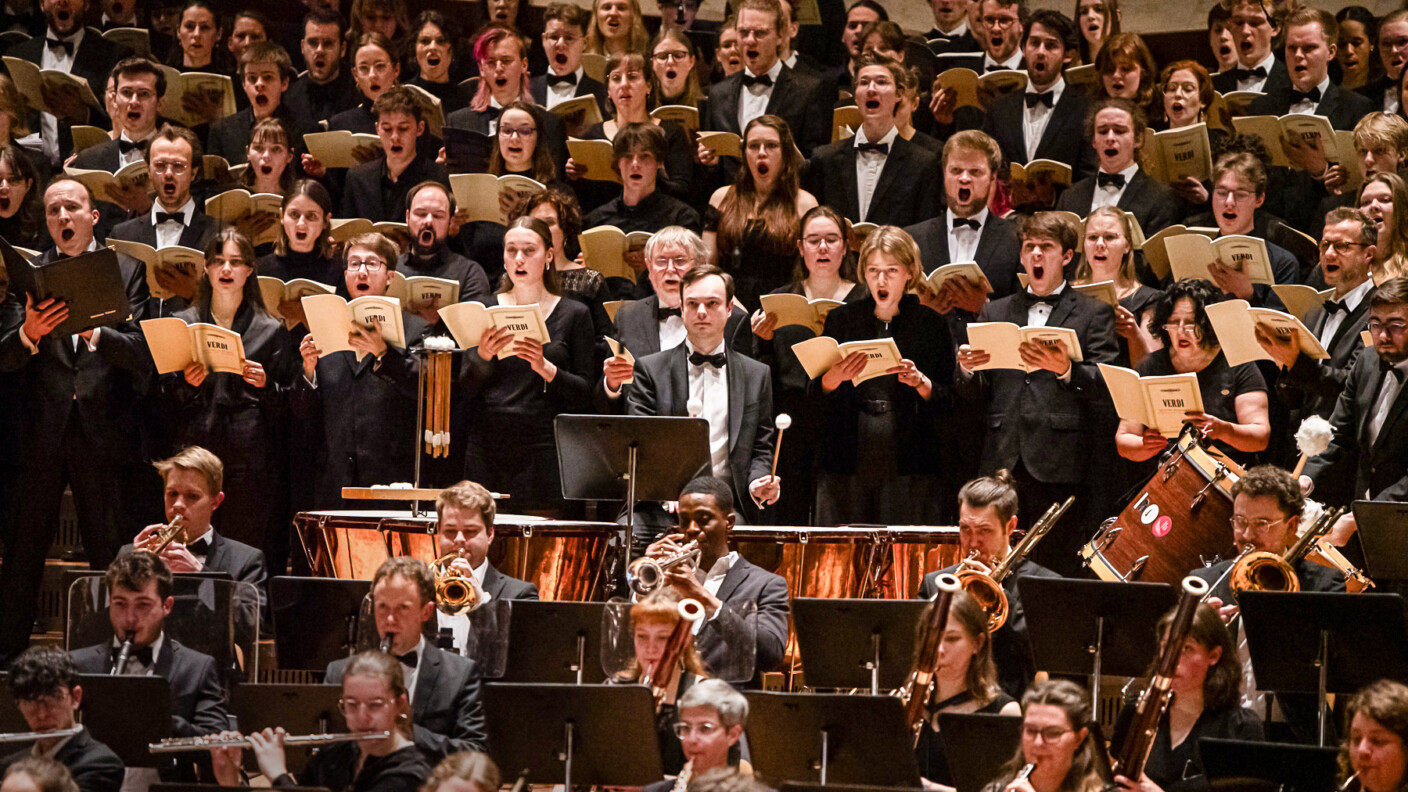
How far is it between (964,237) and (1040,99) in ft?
4.05

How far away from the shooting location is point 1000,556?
550 centimetres

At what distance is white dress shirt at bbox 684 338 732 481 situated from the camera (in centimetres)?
612

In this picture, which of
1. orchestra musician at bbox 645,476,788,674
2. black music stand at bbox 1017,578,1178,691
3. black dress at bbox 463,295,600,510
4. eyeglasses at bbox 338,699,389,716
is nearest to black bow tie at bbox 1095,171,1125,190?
black dress at bbox 463,295,600,510

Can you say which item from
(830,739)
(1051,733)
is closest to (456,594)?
(830,739)

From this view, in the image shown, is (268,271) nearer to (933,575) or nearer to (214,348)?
(214,348)

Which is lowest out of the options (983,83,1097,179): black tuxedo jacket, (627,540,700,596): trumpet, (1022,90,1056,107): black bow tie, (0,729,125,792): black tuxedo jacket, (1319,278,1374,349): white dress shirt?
(0,729,125,792): black tuxedo jacket

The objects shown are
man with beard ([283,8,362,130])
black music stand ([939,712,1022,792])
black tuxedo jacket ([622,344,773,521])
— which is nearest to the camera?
black music stand ([939,712,1022,792])

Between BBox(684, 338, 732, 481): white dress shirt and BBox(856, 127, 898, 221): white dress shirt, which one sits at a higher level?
BBox(856, 127, 898, 221): white dress shirt

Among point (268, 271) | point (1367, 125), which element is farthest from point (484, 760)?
point (1367, 125)

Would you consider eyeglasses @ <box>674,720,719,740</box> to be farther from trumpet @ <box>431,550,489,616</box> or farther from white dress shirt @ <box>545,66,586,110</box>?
white dress shirt @ <box>545,66,586,110</box>

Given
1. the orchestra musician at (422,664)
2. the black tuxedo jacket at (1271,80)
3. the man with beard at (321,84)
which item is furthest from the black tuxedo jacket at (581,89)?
the orchestra musician at (422,664)

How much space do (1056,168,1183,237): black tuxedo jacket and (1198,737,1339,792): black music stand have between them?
3.51 m

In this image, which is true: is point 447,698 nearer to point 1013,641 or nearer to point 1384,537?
point 1013,641

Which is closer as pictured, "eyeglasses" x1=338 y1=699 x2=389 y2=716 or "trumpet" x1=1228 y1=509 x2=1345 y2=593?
"eyeglasses" x1=338 y1=699 x2=389 y2=716
